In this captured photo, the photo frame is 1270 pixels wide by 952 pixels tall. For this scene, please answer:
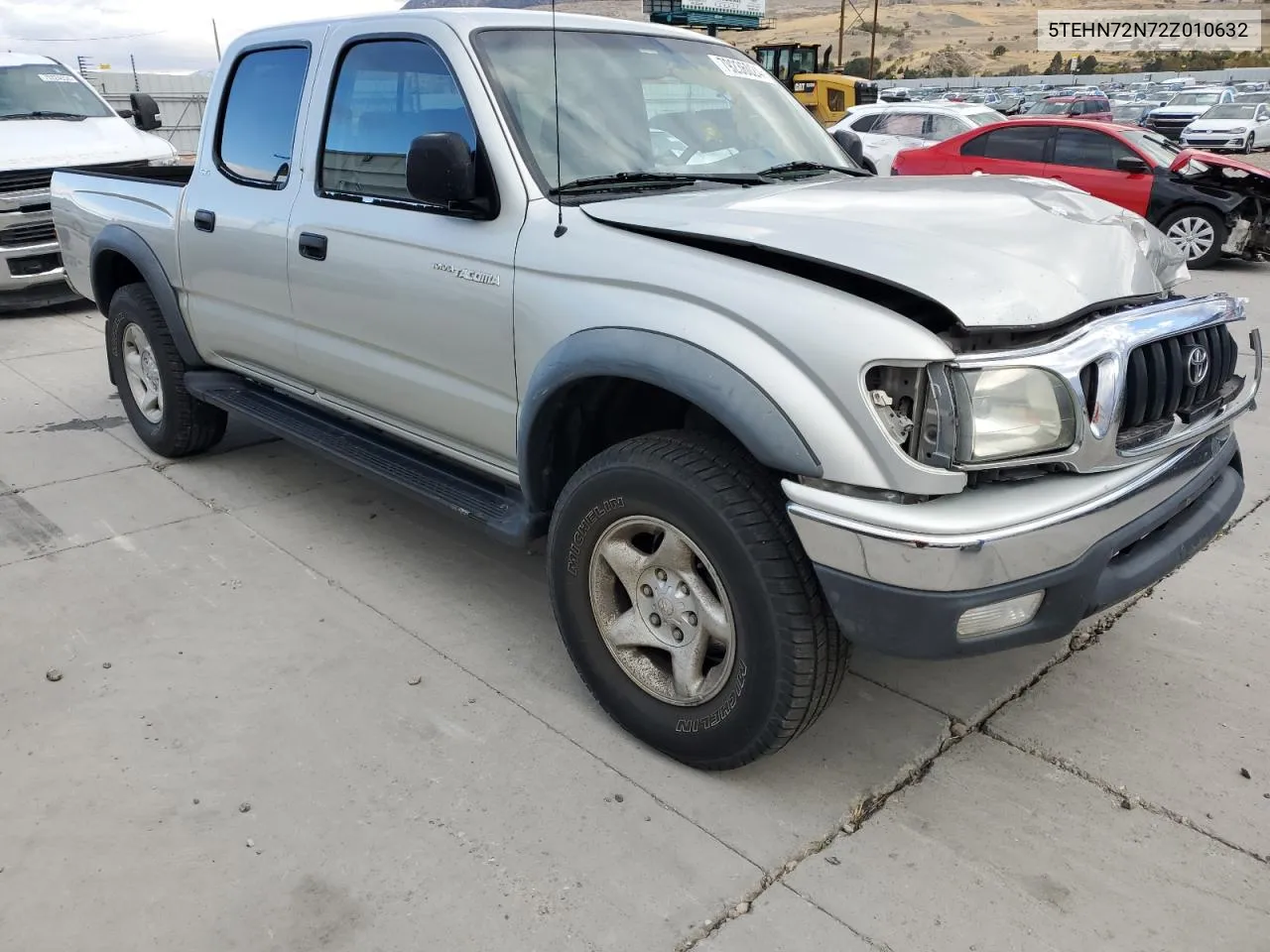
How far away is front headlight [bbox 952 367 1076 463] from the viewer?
216 cm

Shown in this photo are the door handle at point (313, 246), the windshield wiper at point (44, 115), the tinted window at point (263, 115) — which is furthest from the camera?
the windshield wiper at point (44, 115)

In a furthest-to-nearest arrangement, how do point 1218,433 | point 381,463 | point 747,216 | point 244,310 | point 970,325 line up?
point 244,310 < point 381,463 < point 1218,433 < point 747,216 < point 970,325

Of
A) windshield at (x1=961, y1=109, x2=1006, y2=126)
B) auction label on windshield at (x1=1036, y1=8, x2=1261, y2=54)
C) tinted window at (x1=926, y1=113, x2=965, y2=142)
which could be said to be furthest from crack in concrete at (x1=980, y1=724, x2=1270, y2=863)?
auction label on windshield at (x1=1036, y1=8, x2=1261, y2=54)

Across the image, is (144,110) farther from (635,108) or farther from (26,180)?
(635,108)

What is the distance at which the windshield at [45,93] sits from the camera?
31.0 ft

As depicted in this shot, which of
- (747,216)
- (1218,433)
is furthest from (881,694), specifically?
(747,216)

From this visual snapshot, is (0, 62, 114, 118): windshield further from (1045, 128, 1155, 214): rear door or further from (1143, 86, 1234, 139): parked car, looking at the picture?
(1143, 86, 1234, 139): parked car

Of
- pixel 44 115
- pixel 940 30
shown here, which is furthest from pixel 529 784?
pixel 940 30

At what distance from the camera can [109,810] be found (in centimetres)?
260

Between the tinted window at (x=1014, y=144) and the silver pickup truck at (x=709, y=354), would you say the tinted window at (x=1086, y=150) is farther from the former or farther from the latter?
the silver pickup truck at (x=709, y=354)

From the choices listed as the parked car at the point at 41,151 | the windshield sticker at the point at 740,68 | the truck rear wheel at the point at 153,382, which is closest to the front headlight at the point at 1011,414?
the windshield sticker at the point at 740,68

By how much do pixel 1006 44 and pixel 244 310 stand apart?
408 feet

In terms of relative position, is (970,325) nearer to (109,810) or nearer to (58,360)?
(109,810)

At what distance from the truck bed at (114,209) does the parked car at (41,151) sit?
3.16 m
